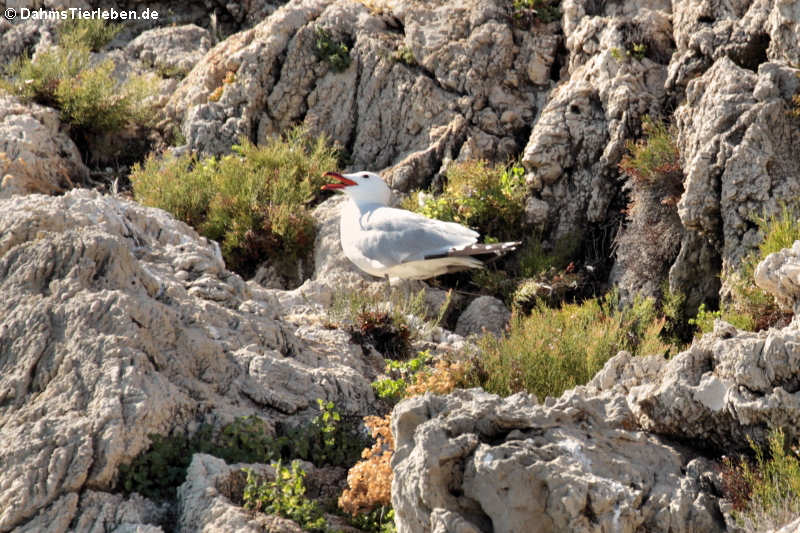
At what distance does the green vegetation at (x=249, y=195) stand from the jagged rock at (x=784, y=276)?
5.03 metres

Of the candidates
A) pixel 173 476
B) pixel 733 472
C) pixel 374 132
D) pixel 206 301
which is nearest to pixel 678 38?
pixel 374 132

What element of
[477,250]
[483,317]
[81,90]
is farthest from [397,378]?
[81,90]

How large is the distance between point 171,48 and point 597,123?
6.64m

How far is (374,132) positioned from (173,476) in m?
6.71

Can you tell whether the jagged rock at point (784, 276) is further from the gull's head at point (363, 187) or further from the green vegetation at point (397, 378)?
the gull's head at point (363, 187)

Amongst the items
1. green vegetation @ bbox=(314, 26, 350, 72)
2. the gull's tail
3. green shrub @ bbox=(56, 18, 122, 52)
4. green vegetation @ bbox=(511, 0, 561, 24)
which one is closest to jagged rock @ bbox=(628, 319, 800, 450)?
the gull's tail

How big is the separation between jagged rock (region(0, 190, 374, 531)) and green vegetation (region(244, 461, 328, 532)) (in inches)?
27.4

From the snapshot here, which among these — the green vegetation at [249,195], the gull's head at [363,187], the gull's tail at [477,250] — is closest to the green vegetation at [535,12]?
the green vegetation at [249,195]

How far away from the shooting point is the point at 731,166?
7.98m

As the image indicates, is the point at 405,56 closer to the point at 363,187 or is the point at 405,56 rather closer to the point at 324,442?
the point at 363,187

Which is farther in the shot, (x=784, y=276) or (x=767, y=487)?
(x=784, y=276)

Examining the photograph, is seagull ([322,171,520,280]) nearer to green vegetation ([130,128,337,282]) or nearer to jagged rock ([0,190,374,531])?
green vegetation ([130,128,337,282])

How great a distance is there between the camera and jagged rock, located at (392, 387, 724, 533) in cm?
421

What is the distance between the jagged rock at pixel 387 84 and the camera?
10.7 meters
